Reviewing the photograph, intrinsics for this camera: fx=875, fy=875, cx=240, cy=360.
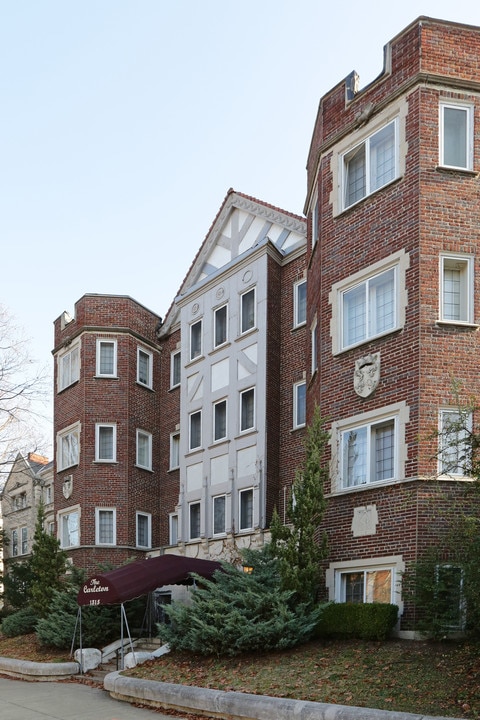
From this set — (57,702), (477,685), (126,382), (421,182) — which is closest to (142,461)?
(126,382)

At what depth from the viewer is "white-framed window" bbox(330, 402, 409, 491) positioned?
1633 centimetres

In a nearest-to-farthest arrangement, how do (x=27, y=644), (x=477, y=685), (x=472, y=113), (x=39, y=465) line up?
(x=477, y=685), (x=472, y=113), (x=27, y=644), (x=39, y=465)

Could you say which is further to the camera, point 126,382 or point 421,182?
point 126,382

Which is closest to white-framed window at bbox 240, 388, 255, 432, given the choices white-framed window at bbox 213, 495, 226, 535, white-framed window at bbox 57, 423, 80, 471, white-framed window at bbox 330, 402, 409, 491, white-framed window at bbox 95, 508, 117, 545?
white-framed window at bbox 213, 495, 226, 535

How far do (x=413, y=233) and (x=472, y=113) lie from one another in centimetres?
277

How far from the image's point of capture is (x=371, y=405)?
674 inches

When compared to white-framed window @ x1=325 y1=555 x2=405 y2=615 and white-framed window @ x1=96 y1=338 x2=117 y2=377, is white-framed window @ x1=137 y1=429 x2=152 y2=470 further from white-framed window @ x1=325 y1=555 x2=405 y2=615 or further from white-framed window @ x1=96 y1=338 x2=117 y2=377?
white-framed window @ x1=325 y1=555 x2=405 y2=615

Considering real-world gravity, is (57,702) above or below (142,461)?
below

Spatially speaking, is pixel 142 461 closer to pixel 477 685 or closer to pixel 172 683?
pixel 172 683

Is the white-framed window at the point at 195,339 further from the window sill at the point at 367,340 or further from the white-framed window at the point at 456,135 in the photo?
the white-framed window at the point at 456,135

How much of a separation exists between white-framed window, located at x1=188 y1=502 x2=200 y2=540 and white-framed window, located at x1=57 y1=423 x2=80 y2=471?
5.00 meters

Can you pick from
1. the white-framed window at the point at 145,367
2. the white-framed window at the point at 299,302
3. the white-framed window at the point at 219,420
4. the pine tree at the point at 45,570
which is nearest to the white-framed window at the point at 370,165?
the white-framed window at the point at 299,302

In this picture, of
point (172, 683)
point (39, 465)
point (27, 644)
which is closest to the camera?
point (172, 683)

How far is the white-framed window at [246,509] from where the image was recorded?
82.1ft
